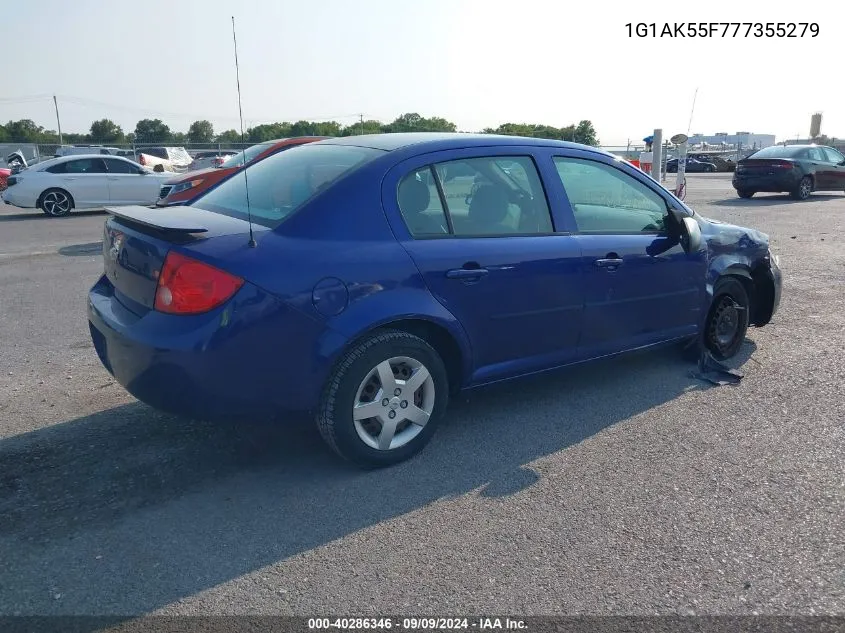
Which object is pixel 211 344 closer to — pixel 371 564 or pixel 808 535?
pixel 371 564

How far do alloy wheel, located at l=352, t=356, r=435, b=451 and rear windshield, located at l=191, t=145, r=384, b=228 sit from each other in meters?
0.91

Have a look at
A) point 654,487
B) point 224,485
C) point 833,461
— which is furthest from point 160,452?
point 833,461

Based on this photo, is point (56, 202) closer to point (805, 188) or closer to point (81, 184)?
point (81, 184)

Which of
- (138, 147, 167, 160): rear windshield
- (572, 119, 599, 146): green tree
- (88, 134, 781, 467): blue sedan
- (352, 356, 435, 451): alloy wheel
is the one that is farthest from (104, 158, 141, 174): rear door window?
(138, 147, 167, 160): rear windshield

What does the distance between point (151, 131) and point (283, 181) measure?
Answer: 48398 mm

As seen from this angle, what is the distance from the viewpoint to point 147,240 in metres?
3.61

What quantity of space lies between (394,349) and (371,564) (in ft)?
3.54

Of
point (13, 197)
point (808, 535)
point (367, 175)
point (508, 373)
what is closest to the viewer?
point (808, 535)

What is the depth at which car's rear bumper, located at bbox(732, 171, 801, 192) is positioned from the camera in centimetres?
1898

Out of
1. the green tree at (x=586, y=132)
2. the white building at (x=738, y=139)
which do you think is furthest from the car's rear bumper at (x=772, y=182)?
the white building at (x=738, y=139)

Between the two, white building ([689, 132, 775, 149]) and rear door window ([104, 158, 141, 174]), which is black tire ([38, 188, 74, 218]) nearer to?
rear door window ([104, 158, 141, 174])

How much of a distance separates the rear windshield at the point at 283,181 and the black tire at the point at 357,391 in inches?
29.7

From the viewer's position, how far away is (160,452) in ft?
13.0

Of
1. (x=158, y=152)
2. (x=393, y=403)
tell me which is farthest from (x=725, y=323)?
(x=158, y=152)
